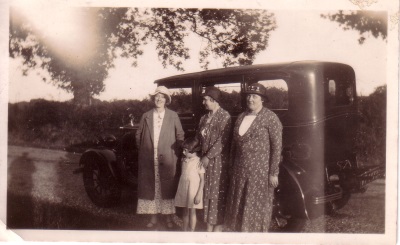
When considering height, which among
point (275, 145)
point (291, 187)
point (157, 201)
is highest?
point (275, 145)

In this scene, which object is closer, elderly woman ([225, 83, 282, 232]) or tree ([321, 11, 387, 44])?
elderly woman ([225, 83, 282, 232])

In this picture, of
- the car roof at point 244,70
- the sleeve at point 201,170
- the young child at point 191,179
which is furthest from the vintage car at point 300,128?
the sleeve at point 201,170

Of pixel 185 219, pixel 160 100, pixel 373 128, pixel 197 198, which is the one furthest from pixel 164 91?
pixel 373 128

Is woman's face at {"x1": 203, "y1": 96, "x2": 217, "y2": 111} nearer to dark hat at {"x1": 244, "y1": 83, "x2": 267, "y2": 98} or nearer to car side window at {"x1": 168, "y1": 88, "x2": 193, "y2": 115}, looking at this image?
car side window at {"x1": 168, "y1": 88, "x2": 193, "y2": 115}

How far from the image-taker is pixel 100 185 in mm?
2822

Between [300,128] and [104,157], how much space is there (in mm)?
1165

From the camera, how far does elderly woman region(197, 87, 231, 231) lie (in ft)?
8.68

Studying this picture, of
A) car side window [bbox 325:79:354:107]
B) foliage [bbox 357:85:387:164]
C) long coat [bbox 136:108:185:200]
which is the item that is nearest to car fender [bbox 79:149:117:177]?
long coat [bbox 136:108:185:200]

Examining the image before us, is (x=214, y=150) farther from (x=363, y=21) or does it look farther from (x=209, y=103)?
(x=363, y=21)

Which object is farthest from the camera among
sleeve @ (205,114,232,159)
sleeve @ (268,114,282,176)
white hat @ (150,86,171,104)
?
white hat @ (150,86,171,104)

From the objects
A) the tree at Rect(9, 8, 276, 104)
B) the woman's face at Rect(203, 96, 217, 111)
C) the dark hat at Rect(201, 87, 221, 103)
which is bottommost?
the woman's face at Rect(203, 96, 217, 111)

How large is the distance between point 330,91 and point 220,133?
25.7 inches

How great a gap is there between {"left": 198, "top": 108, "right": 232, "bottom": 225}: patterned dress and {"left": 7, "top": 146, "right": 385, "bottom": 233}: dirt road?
0.29m

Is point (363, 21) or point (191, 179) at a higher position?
point (363, 21)
